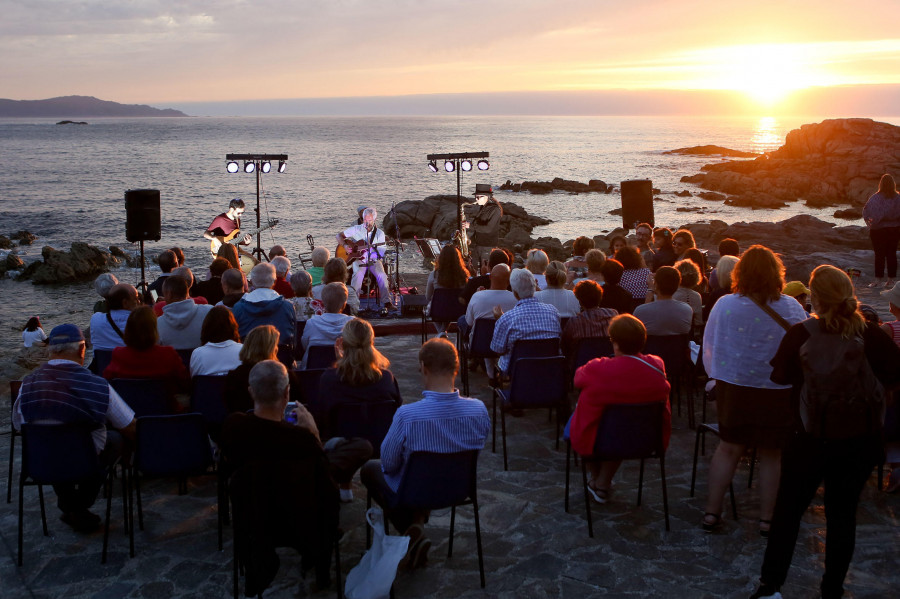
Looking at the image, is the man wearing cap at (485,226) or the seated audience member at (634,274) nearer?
the seated audience member at (634,274)

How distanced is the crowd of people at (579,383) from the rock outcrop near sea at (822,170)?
45.2 m

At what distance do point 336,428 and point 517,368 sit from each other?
1498mm

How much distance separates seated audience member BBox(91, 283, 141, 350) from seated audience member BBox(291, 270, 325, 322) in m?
1.43

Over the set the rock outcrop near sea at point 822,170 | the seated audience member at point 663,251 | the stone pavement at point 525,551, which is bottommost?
the stone pavement at point 525,551

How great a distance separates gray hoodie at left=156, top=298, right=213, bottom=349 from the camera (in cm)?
623

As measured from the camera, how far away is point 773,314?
14.8ft

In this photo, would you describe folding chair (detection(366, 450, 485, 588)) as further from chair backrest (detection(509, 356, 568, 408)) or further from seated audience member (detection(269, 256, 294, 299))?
seated audience member (detection(269, 256, 294, 299))

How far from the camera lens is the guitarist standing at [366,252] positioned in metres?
11.6

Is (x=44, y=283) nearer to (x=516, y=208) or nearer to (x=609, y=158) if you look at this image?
(x=516, y=208)

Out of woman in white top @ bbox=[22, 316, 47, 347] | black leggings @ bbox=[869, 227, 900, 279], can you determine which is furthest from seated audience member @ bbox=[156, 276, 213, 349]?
black leggings @ bbox=[869, 227, 900, 279]

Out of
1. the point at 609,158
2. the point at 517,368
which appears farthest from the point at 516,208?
the point at 609,158

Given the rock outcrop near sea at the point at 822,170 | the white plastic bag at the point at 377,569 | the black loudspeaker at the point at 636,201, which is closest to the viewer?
the white plastic bag at the point at 377,569

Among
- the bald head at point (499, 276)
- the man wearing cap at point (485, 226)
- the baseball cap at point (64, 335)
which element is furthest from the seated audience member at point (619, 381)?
the man wearing cap at point (485, 226)

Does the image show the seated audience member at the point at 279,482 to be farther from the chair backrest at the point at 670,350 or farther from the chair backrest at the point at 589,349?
the chair backrest at the point at 670,350
